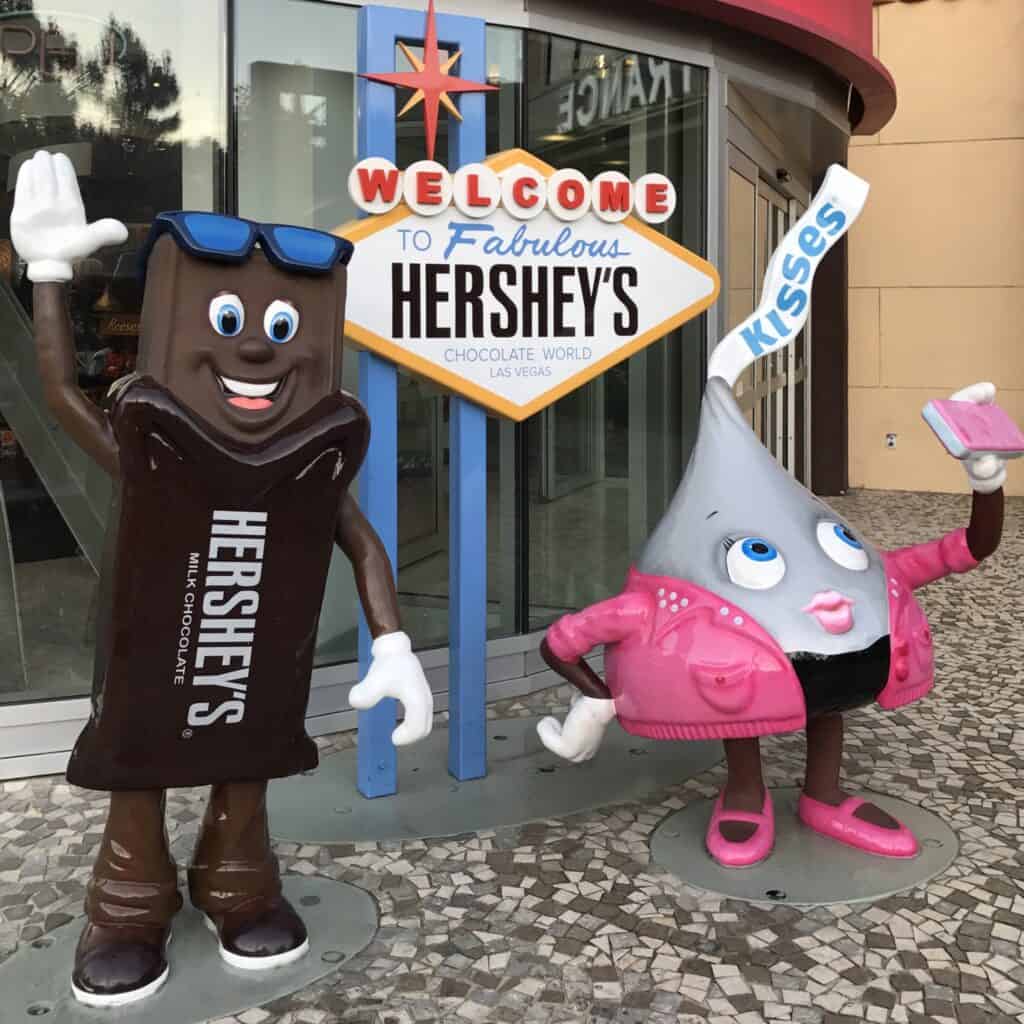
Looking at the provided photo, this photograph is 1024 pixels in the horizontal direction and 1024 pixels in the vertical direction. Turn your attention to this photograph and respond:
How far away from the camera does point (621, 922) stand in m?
2.90

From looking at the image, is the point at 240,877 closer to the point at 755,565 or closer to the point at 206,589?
the point at 206,589

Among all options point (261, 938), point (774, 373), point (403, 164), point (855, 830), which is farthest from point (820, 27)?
point (261, 938)

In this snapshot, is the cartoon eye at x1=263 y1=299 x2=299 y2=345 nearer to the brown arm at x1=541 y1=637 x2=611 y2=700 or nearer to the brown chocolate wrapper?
the brown chocolate wrapper

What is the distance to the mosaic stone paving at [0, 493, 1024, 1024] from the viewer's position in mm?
2537

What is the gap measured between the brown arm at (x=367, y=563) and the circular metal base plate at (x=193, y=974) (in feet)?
2.51

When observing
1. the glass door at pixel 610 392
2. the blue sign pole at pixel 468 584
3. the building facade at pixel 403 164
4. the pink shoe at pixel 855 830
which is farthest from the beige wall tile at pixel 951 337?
the pink shoe at pixel 855 830

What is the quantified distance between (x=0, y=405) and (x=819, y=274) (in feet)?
26.0

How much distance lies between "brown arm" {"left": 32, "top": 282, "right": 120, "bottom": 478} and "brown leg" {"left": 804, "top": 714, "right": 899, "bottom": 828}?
80.6 inches

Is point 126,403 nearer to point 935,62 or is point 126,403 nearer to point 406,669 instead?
point 406,669

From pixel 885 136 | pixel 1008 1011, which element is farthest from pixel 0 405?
pixel 885 136

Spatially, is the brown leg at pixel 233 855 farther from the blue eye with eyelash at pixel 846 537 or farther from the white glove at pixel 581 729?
the blue eye with eyelash at pixel 846 537

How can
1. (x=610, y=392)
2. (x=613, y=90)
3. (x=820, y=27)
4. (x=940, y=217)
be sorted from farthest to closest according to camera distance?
(x=940, y=217), (x=820, y=27), (x=610, y=392), (x=613, y=90)

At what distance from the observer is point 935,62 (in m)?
10.3

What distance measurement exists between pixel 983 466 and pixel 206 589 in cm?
199
